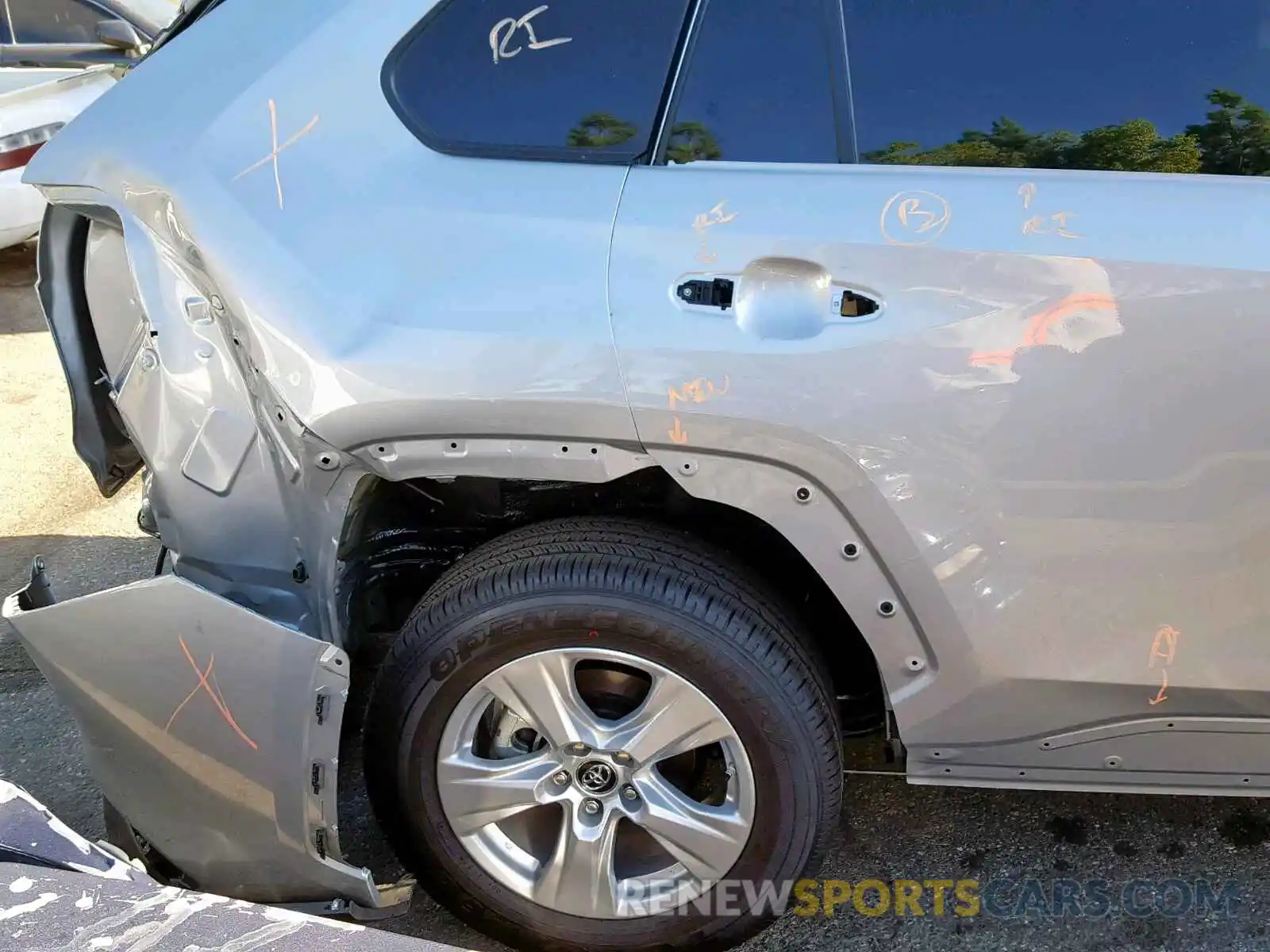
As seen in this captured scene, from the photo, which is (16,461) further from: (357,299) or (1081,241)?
(1081,241)

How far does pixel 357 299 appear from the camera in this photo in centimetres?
177

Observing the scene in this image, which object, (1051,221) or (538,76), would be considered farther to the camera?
(538,76)

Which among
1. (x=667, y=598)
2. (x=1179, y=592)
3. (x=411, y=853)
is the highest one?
(x=1179, y=592)

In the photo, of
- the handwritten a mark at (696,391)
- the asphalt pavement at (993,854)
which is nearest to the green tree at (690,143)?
the handwritten a mark at (696,391)

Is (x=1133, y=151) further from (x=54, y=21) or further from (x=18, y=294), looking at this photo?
(x=54, y=21)

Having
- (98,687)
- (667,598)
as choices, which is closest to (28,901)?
(98,687)

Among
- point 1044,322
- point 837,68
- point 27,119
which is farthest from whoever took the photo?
point 27,119

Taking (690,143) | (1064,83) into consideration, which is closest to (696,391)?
(690,143)

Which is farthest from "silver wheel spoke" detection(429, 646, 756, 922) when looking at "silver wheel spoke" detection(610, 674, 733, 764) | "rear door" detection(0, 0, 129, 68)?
"rear door" detection(0, 0, 129, 68)

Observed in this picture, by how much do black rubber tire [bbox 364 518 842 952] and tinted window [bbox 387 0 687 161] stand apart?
691 millimetres

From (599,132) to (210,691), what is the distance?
1.19m

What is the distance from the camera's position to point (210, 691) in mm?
1925

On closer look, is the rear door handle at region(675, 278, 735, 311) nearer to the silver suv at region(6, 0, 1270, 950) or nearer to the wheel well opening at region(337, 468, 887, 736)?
the silver suv at region(6, 0, 1270, 950)

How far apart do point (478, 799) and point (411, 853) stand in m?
0.22
